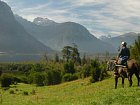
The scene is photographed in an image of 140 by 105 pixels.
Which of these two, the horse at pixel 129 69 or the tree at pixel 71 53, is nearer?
the horse at pixel 129 69

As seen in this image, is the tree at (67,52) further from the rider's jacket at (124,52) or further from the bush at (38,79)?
the rider's jacket at (124,52)

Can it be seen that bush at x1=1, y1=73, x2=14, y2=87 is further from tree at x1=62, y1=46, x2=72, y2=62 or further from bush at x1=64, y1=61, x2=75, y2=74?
tree at x1=62, y1=46, x2=72, y2=62

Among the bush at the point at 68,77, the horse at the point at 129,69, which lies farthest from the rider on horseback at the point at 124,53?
the bush at the point at 68,77

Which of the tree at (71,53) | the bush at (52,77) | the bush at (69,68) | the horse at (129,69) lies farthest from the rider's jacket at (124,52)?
the tree at (71,53)

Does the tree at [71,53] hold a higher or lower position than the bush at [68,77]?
higher

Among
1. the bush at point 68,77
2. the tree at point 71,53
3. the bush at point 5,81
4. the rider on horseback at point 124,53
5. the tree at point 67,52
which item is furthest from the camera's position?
the tree at point 67,52

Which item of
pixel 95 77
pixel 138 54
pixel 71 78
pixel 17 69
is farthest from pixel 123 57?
pixel 17 69

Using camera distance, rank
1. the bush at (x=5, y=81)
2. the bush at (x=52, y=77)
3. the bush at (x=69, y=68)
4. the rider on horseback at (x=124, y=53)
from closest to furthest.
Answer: the rider on horseback at (x=124, y=53) < the bush at (x=5, y=81) < the bush at (x=52, y=77) < the bush at (x=69, y=68)

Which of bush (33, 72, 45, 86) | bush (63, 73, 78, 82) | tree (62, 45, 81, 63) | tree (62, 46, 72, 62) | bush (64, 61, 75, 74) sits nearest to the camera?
bush (63, 73, 78, 82)

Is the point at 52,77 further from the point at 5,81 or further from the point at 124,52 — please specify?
Answer: the point at 124,52

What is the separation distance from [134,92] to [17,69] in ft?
519

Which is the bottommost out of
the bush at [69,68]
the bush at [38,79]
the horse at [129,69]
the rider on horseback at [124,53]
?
the bush at [38,79]

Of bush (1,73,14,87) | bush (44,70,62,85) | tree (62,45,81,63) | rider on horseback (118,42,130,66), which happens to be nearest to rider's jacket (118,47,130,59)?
rider on horseback (118,42,130,66)

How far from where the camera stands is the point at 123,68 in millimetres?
31875
